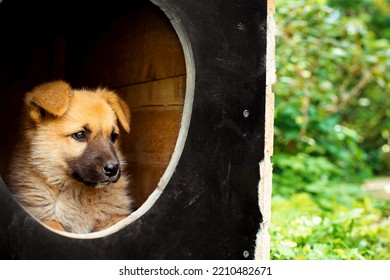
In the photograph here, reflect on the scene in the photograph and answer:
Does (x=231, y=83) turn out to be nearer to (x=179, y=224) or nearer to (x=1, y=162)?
(x=179, y=224)

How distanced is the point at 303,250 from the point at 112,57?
2287mm

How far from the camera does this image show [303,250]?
407cm

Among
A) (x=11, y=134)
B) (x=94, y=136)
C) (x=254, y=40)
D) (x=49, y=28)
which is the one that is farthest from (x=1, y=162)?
(x=254, y=40)

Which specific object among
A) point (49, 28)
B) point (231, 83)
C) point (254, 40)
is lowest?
point (231, 83)

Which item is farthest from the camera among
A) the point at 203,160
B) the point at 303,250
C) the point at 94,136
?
the point at 303,250

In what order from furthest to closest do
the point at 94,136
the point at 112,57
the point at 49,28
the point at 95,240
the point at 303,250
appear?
the point at 49,28 → the point at 112,57 → the point at 303,250 → the point at 94,136 → the point at 95,240

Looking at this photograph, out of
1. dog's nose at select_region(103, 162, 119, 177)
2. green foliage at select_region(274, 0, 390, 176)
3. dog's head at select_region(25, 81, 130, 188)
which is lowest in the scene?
dog's nose at select_region(103, 162, 119, 177)

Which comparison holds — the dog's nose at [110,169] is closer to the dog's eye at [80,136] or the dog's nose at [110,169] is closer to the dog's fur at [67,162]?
the dog's fur at [67,162]

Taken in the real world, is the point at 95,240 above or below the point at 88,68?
below

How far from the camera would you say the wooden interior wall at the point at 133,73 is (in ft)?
12.5

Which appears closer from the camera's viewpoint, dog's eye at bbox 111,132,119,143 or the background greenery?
dog's eye at bbox 111,132,119,143

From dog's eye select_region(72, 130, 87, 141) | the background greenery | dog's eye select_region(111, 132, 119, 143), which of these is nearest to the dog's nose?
dog's eye select_region(72, 130, 87, 141)

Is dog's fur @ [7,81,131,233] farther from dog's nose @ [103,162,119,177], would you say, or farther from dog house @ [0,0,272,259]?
dog house @ [0,0,272,259]

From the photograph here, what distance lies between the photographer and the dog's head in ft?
10.6
